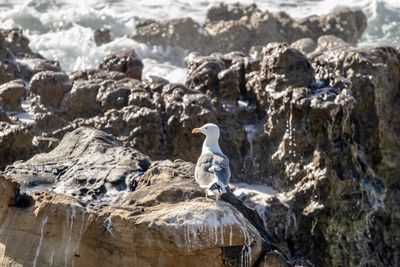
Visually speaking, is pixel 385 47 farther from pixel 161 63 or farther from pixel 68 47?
pixel 68 47

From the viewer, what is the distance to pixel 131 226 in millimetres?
7117

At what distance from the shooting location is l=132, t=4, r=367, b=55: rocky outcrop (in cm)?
2400

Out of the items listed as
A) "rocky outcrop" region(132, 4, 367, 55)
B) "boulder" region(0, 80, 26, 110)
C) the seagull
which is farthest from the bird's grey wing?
"rocky outcrop" region(132, 4, 367, 55)

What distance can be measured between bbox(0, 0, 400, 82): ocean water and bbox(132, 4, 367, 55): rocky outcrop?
1.38 feet

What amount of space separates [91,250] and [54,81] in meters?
6.72

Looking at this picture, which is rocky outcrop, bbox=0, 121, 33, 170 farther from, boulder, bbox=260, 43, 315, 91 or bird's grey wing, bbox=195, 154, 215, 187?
bird's grey wing, bbox=195, 154, 215, 187

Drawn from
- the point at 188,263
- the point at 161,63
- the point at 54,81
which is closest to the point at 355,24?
the point at 161,63

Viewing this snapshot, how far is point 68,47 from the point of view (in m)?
26.1

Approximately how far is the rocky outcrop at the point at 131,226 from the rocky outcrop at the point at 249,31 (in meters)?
16.0

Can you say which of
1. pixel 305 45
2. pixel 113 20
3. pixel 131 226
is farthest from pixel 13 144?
pixel 113 20

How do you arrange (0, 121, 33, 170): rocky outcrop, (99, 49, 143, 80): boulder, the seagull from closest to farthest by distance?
the seagull → (0, 121, 33, 170): rocky outcrop → (99, 49, 143, 80): boulder

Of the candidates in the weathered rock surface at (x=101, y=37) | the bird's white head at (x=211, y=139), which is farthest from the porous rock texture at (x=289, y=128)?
the weathered rock surface at (x=101, y=37)

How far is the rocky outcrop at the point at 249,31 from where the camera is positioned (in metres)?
24.0

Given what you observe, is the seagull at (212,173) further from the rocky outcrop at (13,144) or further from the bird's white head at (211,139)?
the rocky outcrop at (13,144)
